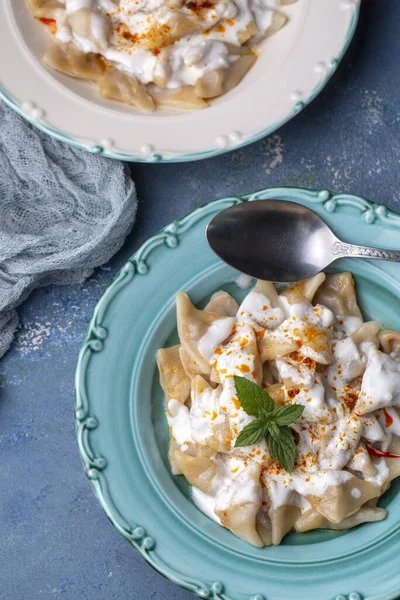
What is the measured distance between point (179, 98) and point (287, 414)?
1.16m

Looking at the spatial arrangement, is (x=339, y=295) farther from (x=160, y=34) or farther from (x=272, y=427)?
(x=160, y=34)

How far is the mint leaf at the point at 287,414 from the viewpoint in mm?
2221

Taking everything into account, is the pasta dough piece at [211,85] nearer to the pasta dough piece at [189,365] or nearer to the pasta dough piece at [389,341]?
the pasta dough piece at [189,365]

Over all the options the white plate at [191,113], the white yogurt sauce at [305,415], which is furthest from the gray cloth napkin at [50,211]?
the white yogurt sauce at [305,415]

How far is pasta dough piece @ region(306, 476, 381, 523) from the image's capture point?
7.43 feet

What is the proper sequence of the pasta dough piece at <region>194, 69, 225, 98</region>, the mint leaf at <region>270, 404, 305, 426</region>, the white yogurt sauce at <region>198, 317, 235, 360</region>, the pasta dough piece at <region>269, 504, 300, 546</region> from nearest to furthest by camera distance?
the mint leaf at <region>270, 404, 305, 426</region> → the pasta dough piece at <region>269, 504, 300, 546</region> → the white yogurt sauce at <region>198, 317, 235, 360</region> → the pasta dough piece at <region>194, 69, 225, 98</region>

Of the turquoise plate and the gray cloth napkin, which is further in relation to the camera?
the gray cloth napkin

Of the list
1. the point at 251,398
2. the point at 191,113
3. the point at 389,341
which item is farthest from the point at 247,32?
the point at 251,398

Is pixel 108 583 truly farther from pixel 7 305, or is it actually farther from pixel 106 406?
pixel 7 305

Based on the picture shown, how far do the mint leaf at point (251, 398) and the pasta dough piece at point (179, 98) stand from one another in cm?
98

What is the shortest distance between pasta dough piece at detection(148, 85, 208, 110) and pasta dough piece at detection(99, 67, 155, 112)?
0.04 m

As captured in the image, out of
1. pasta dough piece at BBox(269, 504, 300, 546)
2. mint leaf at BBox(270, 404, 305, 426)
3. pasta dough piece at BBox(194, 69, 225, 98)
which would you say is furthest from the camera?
pasta dough piece at BBox(194, 69, 225, 98)

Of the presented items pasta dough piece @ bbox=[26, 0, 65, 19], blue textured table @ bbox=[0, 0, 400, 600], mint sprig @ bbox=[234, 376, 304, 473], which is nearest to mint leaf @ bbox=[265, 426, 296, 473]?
mint sprig @ bbox=[234, 376, 304, 473]

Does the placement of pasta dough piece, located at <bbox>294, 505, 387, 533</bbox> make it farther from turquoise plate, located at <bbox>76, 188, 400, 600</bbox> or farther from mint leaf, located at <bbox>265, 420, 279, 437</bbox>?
mint leaf, located at <bbox>265, 420, 279, 437</bbox>
